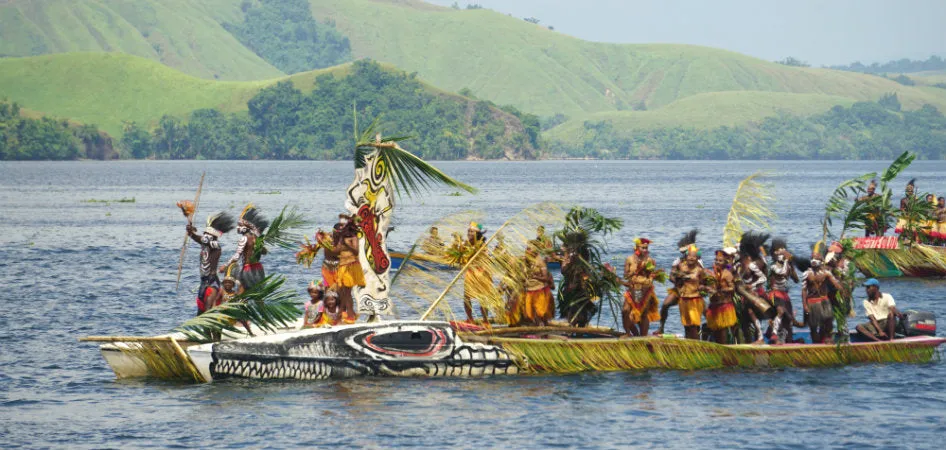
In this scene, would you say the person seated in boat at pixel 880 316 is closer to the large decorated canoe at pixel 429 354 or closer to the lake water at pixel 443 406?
the lake water at pixel 443 406

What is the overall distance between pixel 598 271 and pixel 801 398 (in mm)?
4768

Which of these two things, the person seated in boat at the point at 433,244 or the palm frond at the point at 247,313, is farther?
the person seated in boat at the point at 433,244

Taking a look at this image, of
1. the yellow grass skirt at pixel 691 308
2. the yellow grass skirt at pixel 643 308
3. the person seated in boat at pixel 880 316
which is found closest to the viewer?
the yellow grass skirt at pixel 691 308

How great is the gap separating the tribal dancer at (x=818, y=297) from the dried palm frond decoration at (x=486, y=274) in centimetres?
540

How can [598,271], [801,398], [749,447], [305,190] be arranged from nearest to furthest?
1. [749,447]
2. [801,398]
3. [598,271]
4. [305,190]

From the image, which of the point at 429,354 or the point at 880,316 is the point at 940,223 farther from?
the point at 429,354

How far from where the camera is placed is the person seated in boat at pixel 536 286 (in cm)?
2700

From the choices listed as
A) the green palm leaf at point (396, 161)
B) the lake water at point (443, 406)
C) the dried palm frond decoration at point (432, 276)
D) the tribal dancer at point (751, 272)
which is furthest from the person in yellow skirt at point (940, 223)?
the green palm leaf at point (396, 161)

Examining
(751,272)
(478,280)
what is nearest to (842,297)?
(751,272)

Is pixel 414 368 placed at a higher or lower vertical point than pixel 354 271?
lower

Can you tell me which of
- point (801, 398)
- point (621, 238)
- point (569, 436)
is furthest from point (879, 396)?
point (621, 238)

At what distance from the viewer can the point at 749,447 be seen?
2189 cm

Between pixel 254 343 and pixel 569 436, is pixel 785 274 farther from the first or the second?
pixel 254 343

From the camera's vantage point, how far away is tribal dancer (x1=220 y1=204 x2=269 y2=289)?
89.9ft
